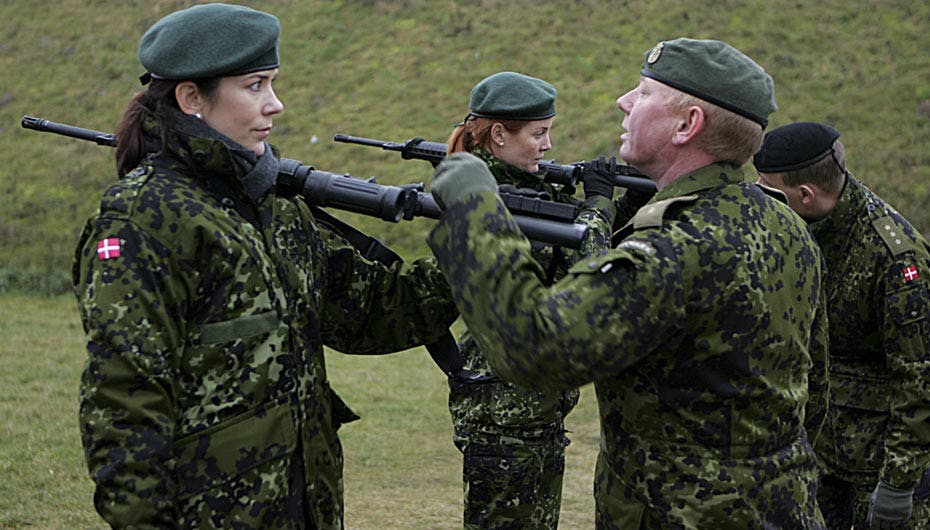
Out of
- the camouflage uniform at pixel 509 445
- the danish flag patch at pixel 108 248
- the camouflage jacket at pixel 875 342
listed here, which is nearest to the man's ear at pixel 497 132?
the camouflage uniform at pixel 509 445

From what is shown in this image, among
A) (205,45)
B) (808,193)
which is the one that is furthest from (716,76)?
(808,193)

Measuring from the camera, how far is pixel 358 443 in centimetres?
823

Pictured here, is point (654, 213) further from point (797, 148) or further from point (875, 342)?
point (875, 342)

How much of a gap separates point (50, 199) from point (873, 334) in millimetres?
17779

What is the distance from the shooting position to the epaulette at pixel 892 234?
155 inches

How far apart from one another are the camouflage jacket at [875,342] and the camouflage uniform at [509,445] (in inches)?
41.4

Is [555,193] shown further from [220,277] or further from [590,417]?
[590,417]

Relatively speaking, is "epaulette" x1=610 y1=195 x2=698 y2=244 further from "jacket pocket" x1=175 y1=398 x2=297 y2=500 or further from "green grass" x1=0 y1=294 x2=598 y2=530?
"green grass" x1=0 y1=294 x2=598 y2=530

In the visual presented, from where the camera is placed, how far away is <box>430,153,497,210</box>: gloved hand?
7.43 ft

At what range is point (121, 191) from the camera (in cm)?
234

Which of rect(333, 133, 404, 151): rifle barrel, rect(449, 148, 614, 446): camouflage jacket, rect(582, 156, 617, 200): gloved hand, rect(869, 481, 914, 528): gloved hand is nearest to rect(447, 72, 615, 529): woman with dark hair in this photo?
rect(449, 148, 614, 446): camouflage jacket

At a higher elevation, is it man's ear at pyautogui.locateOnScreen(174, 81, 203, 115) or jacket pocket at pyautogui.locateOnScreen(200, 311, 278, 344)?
man's ear at pyautogui.locateOnScreen(174, 81, 203, 115)

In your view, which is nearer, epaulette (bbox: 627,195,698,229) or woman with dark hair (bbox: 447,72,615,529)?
epaulette (bbox: 627,195,698,229)

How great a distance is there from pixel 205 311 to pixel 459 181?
0.72 meters
